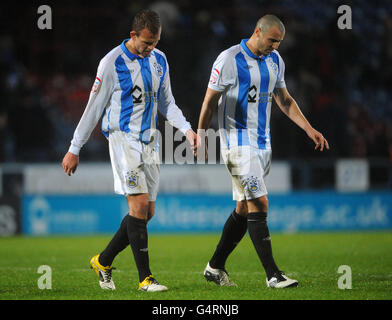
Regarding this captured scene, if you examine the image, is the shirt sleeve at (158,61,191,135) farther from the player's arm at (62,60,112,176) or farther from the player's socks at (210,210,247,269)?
the player's socks at (210,210,247,269)

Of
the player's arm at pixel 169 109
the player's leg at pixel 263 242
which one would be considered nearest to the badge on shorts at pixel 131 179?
the player's arm at pixel 169 109

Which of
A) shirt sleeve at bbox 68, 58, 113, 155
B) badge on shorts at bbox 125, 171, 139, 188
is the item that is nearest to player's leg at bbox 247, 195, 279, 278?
badge on shorts at bbox 125, 171, 139, 188

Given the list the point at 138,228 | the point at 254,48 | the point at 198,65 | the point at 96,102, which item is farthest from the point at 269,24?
the point at 198,65

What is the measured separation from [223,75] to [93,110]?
3.40 ft

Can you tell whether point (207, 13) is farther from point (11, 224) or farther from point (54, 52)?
point (11, 224)

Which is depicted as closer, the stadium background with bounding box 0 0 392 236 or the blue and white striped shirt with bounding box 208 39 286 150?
the blue and white striped shirt with bounding box 208 39 286 150

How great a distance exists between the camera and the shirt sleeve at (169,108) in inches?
219

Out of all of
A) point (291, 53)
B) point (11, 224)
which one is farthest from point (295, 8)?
point (11, 224)

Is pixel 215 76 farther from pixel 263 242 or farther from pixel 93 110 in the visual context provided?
pixel 263 242

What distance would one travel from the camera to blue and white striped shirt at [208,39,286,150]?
5.47 metres

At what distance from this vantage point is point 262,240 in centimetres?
534

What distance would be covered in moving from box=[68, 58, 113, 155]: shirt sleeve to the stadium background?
6598 millimetres

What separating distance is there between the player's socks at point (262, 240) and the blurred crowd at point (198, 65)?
22.6ft

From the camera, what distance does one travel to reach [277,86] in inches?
229
